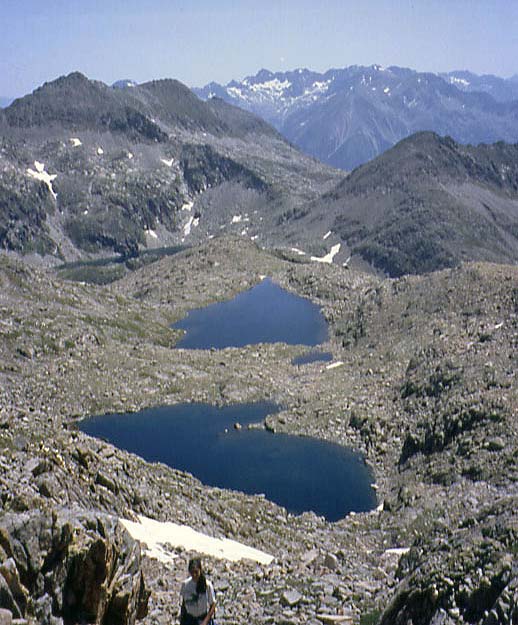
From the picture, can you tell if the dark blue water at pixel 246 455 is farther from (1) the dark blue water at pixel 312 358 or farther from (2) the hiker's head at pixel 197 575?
(2) the hiker's head at pixel 197 575

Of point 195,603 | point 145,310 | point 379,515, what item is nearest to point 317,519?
point 379,515

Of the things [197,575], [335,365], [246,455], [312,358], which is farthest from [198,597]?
[312,358]

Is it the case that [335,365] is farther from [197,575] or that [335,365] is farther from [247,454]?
[197,575]

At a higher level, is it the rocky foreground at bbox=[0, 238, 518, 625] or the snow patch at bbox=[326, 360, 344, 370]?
the rocky foreground at bbox=[0, 238, 518, 625]

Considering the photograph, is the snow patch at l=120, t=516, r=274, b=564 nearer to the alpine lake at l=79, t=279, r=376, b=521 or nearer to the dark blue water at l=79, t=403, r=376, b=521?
the dark blue water at l=79, t=403, r=376, b=521

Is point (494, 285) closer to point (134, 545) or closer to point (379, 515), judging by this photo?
point (379, 515)

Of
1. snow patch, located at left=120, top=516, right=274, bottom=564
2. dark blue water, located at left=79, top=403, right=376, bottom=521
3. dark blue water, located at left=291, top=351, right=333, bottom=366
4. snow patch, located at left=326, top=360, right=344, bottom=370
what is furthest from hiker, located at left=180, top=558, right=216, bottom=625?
dark blue water, located at left=291, top=351, right=333, bottom=366

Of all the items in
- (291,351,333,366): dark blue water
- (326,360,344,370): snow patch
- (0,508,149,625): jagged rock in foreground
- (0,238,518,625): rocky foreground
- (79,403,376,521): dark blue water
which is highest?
(0,508,149,625): jagged rock in foreground
